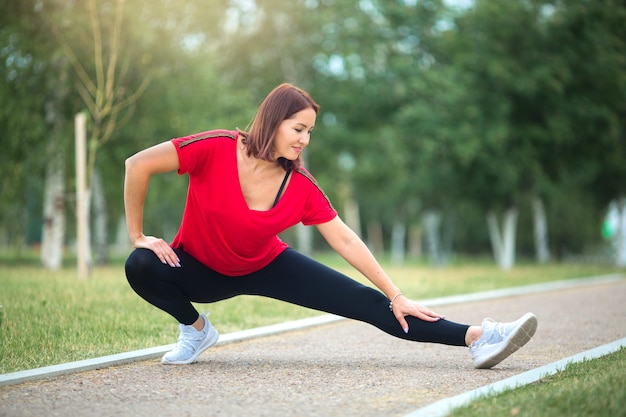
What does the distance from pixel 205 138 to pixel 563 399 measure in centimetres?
232

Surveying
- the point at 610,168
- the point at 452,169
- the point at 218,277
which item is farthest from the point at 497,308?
the point at 610,168

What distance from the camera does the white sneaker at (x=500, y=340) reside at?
4.65m

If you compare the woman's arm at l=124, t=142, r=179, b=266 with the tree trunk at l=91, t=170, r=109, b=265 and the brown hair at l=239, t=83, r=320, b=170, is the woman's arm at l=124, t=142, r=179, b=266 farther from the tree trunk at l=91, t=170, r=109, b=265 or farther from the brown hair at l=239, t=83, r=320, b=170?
the tree trunk at l=91, t=170, r=109, b=265

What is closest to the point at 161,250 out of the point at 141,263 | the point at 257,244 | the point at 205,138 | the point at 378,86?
the point at 141,263

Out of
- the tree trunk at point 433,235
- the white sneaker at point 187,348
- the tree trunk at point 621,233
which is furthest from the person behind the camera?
the tree trunk at point 433,235

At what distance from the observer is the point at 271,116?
14.6 ft

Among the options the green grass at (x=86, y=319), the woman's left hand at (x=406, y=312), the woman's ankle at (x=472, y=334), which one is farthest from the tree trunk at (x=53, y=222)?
the woman's ankle at (x=472, y=334)

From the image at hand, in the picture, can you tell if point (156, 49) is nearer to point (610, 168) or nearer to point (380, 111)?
point (380, 111)

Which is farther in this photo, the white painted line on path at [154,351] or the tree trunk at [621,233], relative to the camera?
the tree trunk at [621,233]

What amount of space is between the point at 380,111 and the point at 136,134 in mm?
9017

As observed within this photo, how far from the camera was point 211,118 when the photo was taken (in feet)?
74.1

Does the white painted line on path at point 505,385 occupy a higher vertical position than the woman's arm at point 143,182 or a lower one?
lower

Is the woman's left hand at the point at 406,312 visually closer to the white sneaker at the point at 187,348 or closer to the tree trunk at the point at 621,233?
the white sneaker at the point at 187,348

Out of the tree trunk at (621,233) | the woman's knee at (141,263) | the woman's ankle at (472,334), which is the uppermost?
the woman's knee at (141,263)
